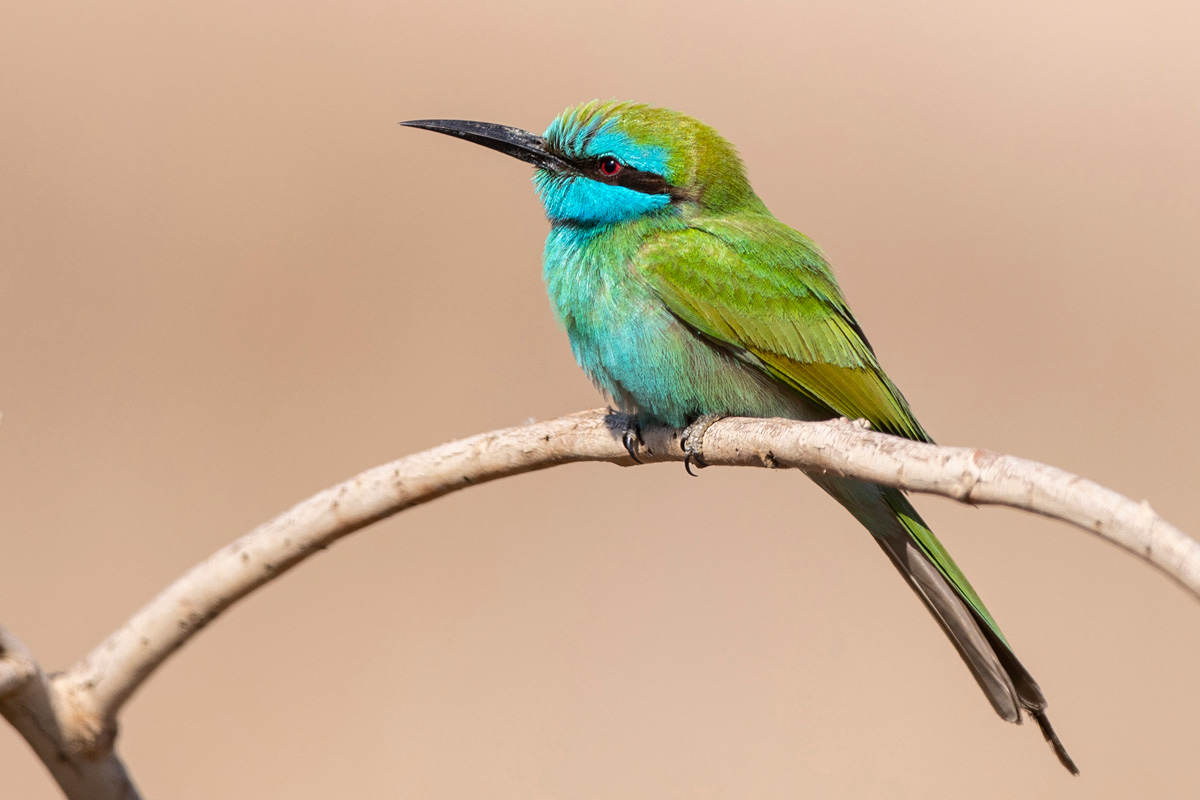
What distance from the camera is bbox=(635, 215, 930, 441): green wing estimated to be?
2.28 meters

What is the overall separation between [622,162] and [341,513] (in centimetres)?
120

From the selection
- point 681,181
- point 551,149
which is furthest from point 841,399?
point 551,149

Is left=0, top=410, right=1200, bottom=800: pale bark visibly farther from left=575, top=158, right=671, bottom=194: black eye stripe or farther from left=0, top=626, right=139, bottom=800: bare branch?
left=575, top=158, right=671, bottom=194: black eye stripe

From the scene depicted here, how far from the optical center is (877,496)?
2127mm

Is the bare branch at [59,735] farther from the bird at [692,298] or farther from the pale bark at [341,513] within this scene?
the bird at [692,298]

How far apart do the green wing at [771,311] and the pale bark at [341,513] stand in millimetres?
633

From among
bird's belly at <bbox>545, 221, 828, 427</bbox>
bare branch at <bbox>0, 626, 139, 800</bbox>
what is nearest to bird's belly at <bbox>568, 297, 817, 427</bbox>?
bird's belly at <bbox>545, 221, 828, 427</bbox>

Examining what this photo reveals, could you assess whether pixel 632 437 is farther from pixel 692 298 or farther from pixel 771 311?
pixel 771 311

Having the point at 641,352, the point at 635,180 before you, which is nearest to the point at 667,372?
the point at 641,352

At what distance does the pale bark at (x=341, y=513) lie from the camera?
1.10m

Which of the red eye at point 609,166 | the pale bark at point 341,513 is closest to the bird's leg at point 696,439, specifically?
the pale bark at point 341,513

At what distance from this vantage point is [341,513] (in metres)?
1.49

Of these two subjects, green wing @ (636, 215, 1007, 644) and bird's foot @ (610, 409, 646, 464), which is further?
green wing @ (636, 215, 1007, 644)

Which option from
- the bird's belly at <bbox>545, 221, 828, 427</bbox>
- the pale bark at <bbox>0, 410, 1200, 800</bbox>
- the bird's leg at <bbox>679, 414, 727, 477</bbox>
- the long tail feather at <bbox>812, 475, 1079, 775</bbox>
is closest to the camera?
the pale bark at <bbox>0, 410, 1200, 800</bbox>
